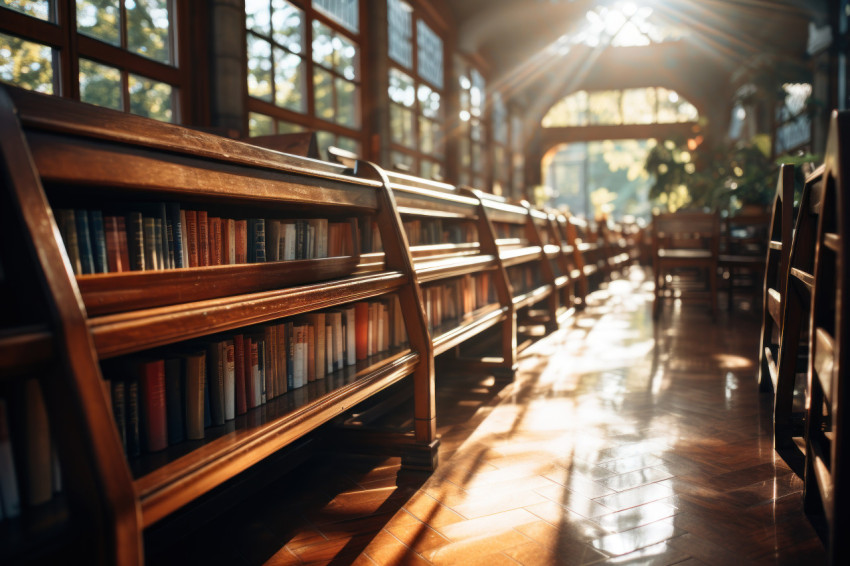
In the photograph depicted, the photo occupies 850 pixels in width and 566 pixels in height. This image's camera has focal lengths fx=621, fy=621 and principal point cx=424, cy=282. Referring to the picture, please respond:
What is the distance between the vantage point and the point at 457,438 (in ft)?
7.61

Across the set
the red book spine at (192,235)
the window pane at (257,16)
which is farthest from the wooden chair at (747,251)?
the red book spine at (192,235)

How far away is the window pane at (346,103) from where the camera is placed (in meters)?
5.59

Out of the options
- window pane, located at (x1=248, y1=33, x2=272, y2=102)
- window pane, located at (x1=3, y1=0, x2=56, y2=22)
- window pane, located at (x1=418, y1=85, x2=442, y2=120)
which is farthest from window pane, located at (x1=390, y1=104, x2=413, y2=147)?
window pane, located at (x1=3, y1=0, x2=56, y2=22)

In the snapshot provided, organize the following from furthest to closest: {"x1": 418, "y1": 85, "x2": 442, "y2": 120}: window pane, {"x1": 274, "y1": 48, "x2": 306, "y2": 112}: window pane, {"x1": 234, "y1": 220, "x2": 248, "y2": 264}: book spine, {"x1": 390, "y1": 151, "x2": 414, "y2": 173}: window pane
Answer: {"x1": 418, "y1": 85, "x2": 442, "y2": 120}: window pane → {"x1": 390, "y1": 151, "x2": 414, "y2": 173}: window pane → {"x1": 274, "y1": 48, "x2": 306, "y2": 112}: window pane → {"x1": 234, "y1": 220, "x2": 248, "y2": 264}: book spine

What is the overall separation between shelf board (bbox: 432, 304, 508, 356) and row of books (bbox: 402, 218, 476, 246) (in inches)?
16.5

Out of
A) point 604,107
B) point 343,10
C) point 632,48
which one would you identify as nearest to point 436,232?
point 343,10

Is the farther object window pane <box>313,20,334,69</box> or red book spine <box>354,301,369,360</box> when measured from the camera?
window pane <box>313,20,334,69</box>

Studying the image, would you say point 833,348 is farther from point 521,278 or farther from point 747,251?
point 747,251

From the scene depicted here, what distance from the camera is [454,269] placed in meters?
2.60

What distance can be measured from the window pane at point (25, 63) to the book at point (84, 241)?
1835mm

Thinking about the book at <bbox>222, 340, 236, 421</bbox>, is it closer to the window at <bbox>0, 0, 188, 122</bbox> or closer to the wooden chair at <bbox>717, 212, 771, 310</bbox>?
the window at <bbox>0, 0, 188, 122</bbox>

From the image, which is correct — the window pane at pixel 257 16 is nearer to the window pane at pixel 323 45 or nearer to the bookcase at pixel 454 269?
the window pane at pixel 323 45

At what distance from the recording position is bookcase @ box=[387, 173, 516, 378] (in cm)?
244

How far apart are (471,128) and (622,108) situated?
849cm
